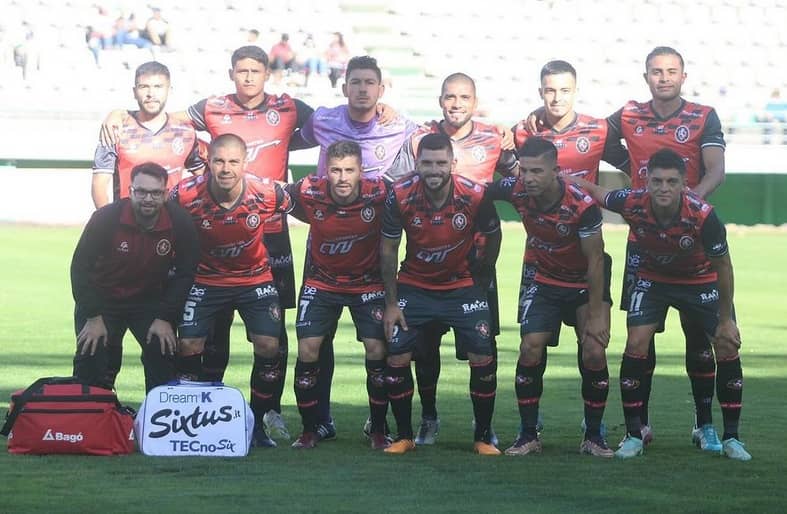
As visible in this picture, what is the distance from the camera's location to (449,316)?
801 cm

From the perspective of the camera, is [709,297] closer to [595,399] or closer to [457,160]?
[595,399]

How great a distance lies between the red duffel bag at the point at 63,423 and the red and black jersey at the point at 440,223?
1790mm

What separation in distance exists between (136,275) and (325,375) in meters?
1.32

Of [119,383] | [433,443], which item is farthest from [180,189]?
[119,383]

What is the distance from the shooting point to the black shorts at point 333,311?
8102 mm

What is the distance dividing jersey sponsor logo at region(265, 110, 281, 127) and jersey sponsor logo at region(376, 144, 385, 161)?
0.66m

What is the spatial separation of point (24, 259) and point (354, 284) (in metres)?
14.3

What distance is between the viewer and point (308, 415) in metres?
8.12

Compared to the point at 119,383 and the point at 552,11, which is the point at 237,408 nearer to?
the point at 119,383

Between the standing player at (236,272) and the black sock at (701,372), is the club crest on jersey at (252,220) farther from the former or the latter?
the black sock at (701,372)

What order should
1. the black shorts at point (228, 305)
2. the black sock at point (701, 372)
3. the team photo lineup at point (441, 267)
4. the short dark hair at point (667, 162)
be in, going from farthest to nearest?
the black sock at point (701, 372)
the black shorts at point (228, 305)
the team photo lineup at point (441, 267)
the short dark hair at point (667, 162)

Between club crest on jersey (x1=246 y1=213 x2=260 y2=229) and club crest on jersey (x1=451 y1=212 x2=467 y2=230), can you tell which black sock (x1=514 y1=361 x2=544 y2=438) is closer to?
club crest on jersey (x1=451 y1=212 x2=467 y2=230)

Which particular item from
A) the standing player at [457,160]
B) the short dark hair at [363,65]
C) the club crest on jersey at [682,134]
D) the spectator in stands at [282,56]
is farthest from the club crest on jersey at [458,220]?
the spectator in stands at [282,56]

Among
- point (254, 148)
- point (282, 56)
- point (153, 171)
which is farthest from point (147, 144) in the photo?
point (282, 56)
